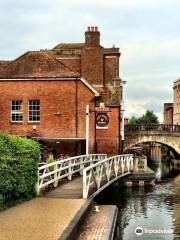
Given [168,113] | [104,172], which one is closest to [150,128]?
[104,172]

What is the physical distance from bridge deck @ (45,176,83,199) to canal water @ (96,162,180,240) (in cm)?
189

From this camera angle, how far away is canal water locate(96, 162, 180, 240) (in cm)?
1758

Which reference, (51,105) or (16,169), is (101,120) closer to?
(51,105)

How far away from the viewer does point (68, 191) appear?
19.2m

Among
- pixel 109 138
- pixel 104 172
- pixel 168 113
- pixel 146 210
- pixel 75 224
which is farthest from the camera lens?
pixel 168 113

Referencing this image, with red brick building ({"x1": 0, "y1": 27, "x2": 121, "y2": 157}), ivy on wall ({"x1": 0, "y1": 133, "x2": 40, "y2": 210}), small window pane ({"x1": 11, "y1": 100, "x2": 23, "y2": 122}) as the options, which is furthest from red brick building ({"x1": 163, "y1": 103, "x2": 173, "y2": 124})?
ivy on wall ({"x1": 0, "y1": 133, "x2": 40, "y2": 210})

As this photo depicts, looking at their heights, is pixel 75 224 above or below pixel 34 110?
below

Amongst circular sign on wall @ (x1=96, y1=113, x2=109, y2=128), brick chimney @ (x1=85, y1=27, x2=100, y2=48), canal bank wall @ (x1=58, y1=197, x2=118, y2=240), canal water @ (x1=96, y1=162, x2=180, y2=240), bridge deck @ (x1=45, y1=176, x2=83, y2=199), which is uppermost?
brick chimney @ (x1=85, y1=27, x2=100, y2=48)

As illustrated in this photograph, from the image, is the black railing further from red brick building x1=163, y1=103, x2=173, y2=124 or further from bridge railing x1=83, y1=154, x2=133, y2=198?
red brick building x1=163, y1=103, x2=173, y2=124

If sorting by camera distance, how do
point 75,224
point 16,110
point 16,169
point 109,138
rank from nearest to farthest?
point 75,224, point 16,169, point 16,110, point 109,138

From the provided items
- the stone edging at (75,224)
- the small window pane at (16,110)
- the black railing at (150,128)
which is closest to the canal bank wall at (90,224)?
the stone edging at (75,224)

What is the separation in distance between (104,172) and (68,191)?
8366 millimetres

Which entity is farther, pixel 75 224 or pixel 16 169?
pixel 16 169

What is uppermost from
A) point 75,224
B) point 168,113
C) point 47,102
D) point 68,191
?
point 168,113
